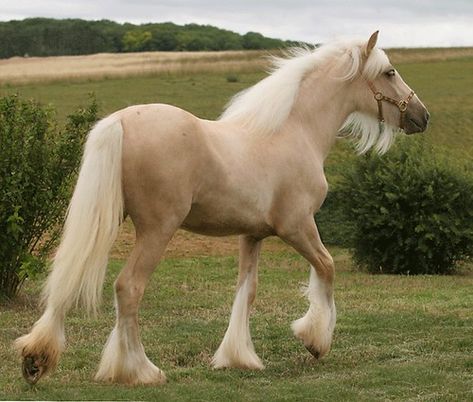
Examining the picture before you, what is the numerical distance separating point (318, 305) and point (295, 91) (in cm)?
171

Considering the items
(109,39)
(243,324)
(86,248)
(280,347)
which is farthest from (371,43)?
(109,39)

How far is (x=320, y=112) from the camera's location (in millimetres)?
8164

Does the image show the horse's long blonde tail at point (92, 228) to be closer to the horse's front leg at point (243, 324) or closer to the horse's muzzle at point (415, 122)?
the horse's front leg at point (243, 324)

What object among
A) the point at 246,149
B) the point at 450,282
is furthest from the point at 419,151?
the point at 246,149

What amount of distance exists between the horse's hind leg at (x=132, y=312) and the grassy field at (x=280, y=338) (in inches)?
6.2

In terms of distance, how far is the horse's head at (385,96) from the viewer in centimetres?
830

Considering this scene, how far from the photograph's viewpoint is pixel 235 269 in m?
16.7

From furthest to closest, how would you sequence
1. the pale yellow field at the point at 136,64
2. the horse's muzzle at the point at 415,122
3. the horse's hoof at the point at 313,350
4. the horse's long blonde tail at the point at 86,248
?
the pale yellow field at the point at 136,64, the horse's muzzle at the point at 415,122, the horse's hoof at the point at 313,350, the horse's long blonde tail at the point at 86,248

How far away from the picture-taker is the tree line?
75688 millimetres

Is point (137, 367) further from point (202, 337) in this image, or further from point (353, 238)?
point (353, 238)

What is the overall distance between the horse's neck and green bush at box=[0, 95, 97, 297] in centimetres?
418

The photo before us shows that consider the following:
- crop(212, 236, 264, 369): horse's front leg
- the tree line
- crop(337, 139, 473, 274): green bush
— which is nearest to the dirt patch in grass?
crop(337, 139, 473, 274): green bush

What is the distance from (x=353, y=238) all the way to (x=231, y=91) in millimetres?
22470

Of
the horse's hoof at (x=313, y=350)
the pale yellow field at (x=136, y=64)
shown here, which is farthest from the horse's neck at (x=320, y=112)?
the pale yellow field at (x=136, y=64)
